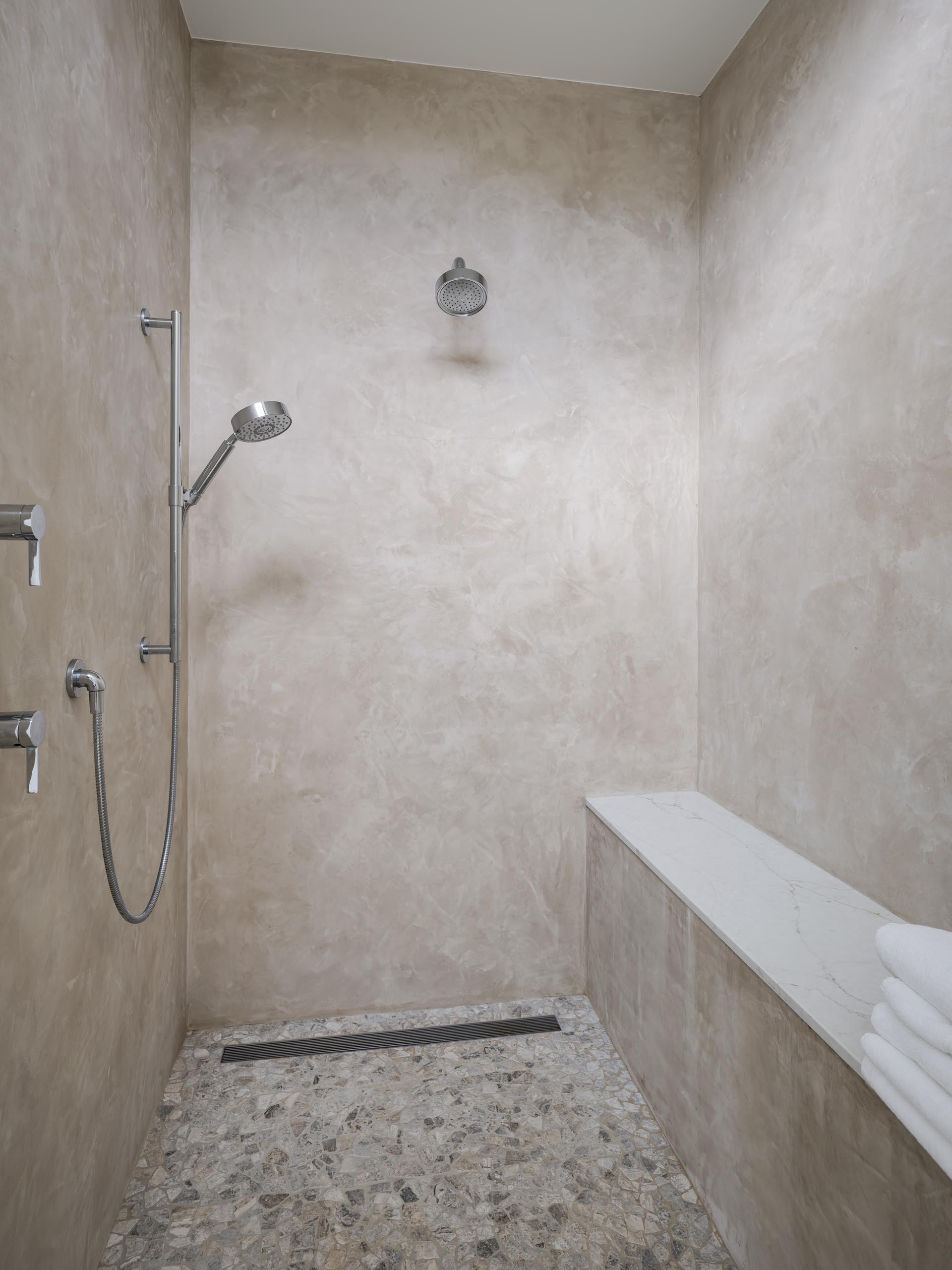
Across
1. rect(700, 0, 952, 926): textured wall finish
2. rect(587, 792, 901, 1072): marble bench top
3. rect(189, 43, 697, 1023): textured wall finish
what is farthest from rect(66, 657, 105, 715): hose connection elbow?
rect(700, 0, 952, 926): textured wall finish

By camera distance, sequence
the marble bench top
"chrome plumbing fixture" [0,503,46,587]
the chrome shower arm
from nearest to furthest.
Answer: "chrome plumbing fixture" [0,503,46,587]
the marble bench top
the chrome shower arm

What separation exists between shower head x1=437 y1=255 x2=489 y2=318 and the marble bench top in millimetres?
1324

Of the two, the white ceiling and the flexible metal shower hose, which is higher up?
the white ceiling

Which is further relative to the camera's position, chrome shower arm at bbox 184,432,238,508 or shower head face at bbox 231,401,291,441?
chrome shower arm at bbox 184,432,238,508

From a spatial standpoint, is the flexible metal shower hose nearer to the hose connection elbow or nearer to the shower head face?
the hose connection elbow

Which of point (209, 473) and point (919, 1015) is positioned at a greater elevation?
point (209, 473)

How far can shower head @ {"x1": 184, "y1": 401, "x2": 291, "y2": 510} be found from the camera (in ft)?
4.37

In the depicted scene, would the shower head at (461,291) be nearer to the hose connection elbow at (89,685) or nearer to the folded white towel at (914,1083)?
the hose connection elbow at (89,685)

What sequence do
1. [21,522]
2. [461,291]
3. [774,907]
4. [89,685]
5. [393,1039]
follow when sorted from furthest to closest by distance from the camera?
[393,1039] → [461,291] → [774,907] → [89,685] → [21,522]

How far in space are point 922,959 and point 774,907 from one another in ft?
1.77

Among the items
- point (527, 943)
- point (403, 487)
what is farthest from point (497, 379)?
point (527, 943)

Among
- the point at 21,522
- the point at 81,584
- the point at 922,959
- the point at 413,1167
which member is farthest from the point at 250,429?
the point at 413,1167

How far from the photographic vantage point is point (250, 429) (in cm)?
137

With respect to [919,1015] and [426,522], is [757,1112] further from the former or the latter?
[426,522]
